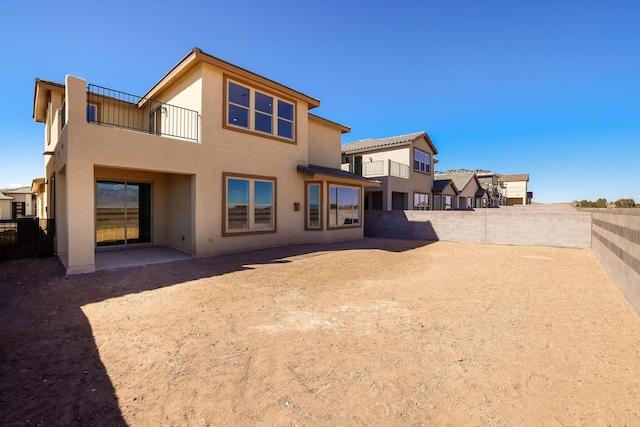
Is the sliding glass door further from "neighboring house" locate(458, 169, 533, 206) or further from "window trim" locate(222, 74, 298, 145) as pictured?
"neighboring house" locate(458, 169, 533, 206)

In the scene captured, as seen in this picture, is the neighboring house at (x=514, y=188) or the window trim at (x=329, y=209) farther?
the neighboring house at (x=514, y=188)

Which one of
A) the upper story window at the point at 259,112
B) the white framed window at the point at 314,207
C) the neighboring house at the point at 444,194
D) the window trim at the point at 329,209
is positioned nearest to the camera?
the upper story window at the point at 259,112

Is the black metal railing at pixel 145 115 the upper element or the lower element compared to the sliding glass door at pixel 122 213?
upper

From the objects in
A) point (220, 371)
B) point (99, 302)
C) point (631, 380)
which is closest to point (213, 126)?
point (99, 302)

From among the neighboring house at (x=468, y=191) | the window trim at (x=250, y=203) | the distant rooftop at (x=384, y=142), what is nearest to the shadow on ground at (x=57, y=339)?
the window trim at (x=250, y=203)

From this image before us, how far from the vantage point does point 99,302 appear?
5.79 metres

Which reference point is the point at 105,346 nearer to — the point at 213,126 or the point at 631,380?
the point at 631,380

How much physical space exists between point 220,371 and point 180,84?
11649 mm

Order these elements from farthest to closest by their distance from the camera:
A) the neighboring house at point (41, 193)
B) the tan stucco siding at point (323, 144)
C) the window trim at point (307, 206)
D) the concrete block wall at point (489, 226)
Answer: the neighboring house at point (41, 193)
the tan stucco siding at point (323, 144)
the window trim at point (307, 206)
the concrete block wall at point (489, 226)

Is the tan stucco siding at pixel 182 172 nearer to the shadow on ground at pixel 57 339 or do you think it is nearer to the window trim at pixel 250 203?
the window trim at pixel 250 203

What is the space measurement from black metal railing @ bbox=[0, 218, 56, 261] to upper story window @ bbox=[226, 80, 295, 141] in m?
7.67

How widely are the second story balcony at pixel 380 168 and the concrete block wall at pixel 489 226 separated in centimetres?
403

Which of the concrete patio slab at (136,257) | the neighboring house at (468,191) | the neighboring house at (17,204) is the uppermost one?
the neighboring house at (468,191)

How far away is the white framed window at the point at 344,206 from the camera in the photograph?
1500cm
